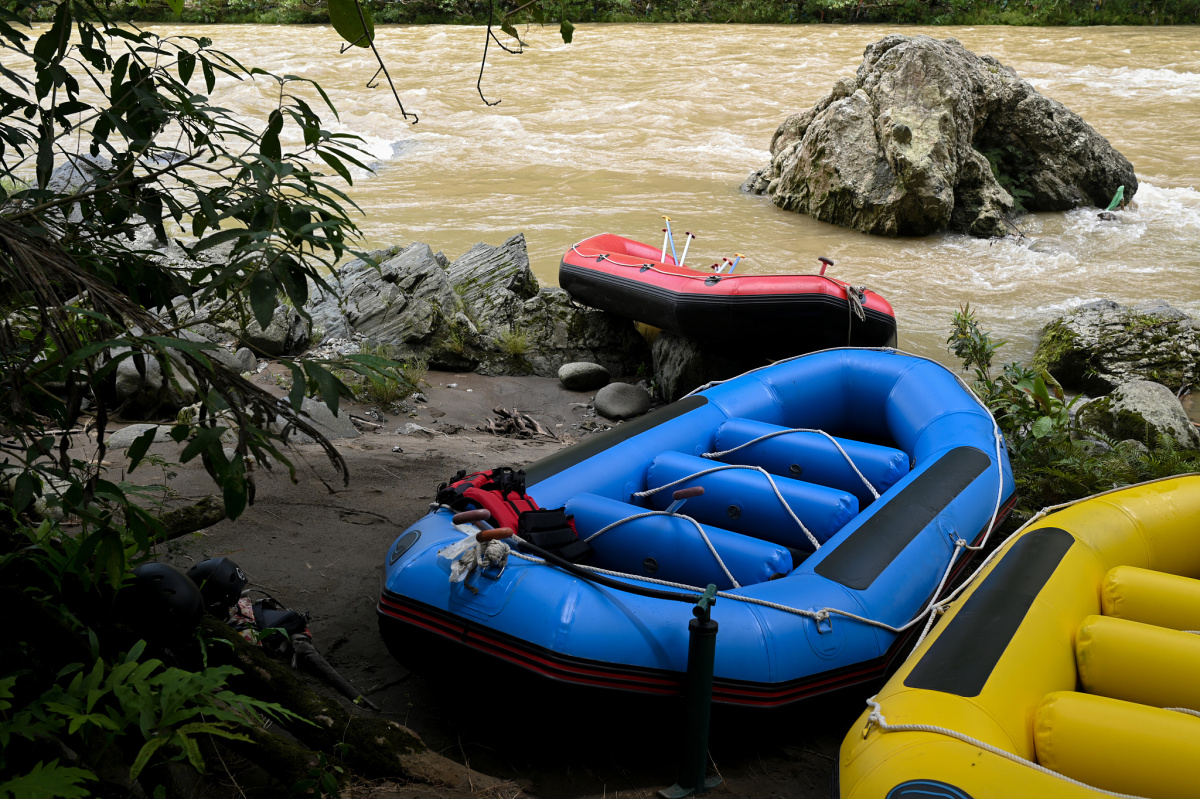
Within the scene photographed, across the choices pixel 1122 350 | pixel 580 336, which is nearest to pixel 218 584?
pixel 580 336

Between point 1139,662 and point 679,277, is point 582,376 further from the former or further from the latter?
point 1139,662

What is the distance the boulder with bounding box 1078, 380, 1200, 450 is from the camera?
4922 mm

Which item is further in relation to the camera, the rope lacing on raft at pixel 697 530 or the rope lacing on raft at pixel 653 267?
the rope lacing on raft at pixel 653 267

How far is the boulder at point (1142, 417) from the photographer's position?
16.1 feet

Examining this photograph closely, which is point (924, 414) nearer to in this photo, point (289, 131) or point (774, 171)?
point (774, 171)

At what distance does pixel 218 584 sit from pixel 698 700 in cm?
164

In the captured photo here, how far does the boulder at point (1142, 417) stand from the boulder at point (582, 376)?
11.3 feet

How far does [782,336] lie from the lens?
19.8ft

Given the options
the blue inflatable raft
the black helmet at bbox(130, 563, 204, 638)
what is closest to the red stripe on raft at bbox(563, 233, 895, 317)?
the blue inflatable raft

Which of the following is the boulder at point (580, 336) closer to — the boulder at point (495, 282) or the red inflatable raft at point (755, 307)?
the boulder at point (495, 282)

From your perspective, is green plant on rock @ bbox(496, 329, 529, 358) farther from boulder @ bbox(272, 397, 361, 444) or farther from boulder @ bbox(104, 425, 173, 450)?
boulder @ bbox(104, 425, 173, 450)

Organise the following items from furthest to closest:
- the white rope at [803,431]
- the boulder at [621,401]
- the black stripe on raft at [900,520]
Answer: the boulder at [621,401], the white rope at [803,431], the black stripe on raft at [900,520]

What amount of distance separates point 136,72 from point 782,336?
4.72 metres

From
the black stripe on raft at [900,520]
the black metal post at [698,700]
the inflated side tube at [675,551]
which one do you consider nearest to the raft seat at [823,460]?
the black stripe on raft at [900,520]
